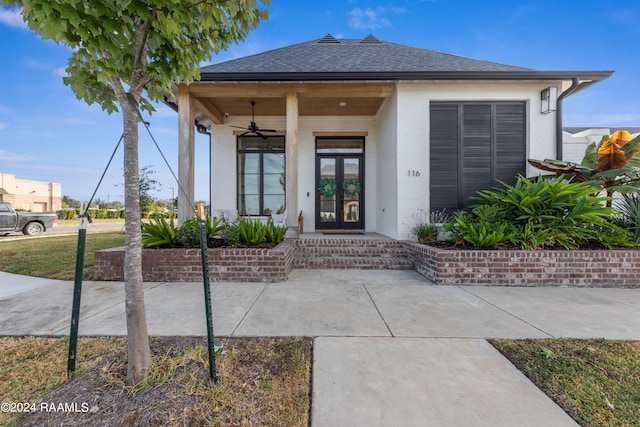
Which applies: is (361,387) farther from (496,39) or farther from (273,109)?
(496,39)

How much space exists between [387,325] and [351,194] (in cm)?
570

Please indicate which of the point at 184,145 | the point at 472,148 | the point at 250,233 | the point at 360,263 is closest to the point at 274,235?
the point at 250,233

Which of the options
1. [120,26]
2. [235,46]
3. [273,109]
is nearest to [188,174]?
[273,109]

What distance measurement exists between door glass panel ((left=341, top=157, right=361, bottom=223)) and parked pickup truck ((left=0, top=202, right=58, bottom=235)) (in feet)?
45.9

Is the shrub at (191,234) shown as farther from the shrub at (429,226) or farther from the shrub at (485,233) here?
the shrub at (485,233)

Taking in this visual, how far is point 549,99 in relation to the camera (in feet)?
18.7

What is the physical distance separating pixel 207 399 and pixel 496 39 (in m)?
19.7

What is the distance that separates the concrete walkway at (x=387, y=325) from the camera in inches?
62.9

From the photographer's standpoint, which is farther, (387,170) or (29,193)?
(29,193)

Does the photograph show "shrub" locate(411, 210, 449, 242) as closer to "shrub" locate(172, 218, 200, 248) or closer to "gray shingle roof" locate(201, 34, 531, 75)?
"gray shingle roof" locate(201, 34, 531, 75)

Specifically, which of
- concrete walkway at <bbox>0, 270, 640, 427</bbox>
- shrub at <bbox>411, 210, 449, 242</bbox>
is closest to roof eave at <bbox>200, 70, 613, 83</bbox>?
shrub at <bbox>411, 210, 449, 242</bbox>

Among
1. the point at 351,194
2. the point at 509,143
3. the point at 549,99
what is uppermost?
the point at 549,99

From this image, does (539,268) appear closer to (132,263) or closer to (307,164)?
(132,263)

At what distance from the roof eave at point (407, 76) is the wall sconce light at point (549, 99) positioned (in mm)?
250
